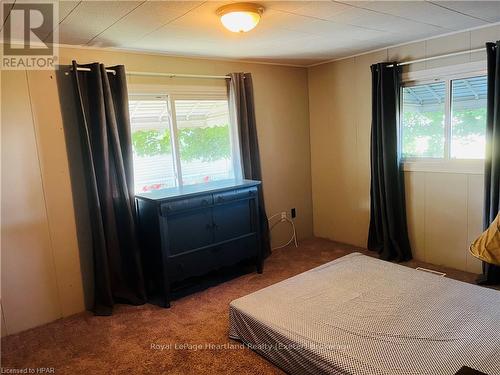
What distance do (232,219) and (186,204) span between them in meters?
0.53

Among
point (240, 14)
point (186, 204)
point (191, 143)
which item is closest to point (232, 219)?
point (186, 204)

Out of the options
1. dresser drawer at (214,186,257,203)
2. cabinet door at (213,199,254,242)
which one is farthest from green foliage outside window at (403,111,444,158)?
cabinet door at (213,199,254,242)

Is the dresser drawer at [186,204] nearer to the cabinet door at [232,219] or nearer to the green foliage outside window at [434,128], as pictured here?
the cabinet door at [232,219]

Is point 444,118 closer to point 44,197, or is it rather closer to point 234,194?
point 234,194

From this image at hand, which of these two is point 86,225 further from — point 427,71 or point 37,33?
point 427,71

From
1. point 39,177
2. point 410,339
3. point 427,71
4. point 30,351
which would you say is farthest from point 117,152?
point 427,71

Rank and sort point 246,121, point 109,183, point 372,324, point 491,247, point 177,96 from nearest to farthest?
1. point 491,247
2. point 372,324
3. point 109,183
4. point 177,96
5. point 246,121

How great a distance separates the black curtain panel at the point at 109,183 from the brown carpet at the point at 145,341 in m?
0.22

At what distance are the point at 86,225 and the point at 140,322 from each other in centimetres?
92

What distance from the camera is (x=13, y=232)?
2646mm

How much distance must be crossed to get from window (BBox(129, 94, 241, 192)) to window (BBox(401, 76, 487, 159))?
5.91 ft

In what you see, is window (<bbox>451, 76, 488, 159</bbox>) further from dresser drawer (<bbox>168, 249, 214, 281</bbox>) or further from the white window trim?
dresser drawer (<bbox>168, 249, 214, 281</bbox>)

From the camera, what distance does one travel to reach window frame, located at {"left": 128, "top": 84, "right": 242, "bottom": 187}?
324cm

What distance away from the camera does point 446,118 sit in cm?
337
